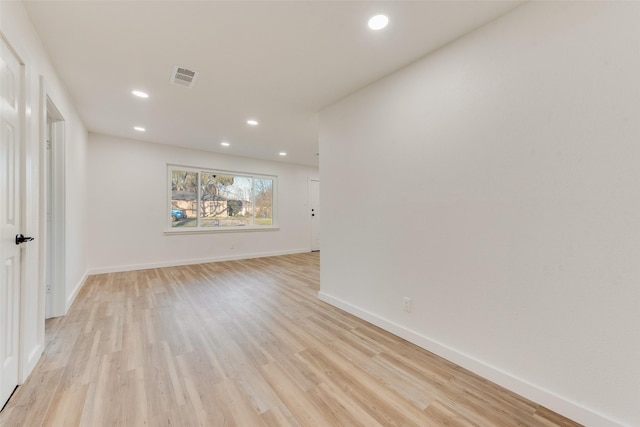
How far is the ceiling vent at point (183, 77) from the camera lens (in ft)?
7.96

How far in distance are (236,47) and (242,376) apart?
251 cm

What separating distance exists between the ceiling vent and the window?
2991 mm

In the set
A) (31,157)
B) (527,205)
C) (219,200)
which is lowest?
(527,205)

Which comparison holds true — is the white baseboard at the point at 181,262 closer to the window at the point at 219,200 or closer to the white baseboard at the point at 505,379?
the window at the point at 219,200

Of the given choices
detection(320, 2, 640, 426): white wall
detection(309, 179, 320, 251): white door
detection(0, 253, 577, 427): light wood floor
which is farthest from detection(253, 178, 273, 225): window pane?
detection(320, 2, 640, 426): white wall

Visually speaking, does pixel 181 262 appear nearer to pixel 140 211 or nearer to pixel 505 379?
pixel 140 211

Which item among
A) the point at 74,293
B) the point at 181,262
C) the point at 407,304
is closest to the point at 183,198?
the point at 181,262

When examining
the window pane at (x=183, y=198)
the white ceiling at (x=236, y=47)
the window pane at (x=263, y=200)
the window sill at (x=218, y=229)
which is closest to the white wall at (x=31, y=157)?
the white ceiling at (x=236, y=47)

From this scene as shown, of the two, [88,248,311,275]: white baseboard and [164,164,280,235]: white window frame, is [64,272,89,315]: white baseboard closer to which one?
[88,248,311,275]: white baseboard

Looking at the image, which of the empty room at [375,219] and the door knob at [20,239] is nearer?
the empty room at [375,219]

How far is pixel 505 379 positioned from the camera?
5.37ft

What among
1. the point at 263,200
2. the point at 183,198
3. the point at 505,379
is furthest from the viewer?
the point at 263,200

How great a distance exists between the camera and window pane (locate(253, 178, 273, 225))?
6.43m

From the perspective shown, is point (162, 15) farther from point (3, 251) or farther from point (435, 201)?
point (435, 201)
